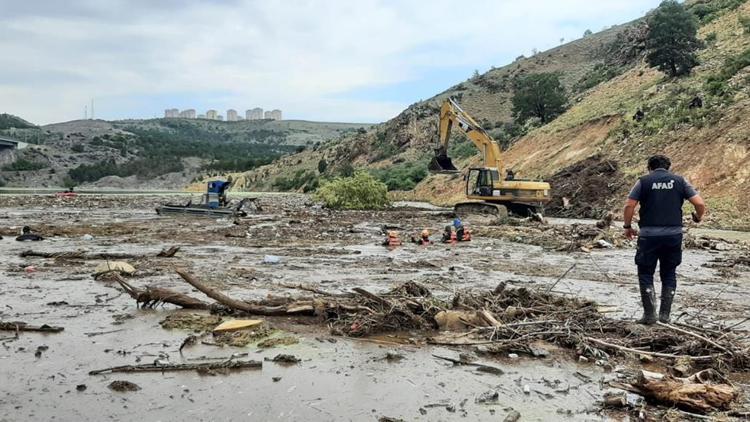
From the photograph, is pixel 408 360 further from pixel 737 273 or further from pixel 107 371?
pixel 737 273

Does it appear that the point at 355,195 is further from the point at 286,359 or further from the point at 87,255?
the point at 286,359

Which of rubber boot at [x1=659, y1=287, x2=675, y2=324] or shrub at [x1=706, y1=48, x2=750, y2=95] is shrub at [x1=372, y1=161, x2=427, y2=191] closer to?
shrub at [x1=706, y1=48, x2=750, y2=95]

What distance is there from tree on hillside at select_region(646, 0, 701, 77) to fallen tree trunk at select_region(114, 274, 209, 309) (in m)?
36.1

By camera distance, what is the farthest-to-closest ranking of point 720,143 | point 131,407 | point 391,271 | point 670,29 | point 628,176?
point 670,29
point 628,176
point 720,143
point 391,271
point 131,407

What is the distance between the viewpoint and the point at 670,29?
37094 mm

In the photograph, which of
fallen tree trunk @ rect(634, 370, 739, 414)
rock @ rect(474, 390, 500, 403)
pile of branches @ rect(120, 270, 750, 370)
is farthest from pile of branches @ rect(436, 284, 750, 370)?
rock @ rect(474, 390, 500, 403)

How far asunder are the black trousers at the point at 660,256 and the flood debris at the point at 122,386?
17.8 ft

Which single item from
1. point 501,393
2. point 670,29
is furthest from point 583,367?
point 670,29

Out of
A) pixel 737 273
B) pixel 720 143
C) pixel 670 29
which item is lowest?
pixel 737 273

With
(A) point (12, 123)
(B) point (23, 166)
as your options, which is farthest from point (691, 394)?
(A) point (12, 123)

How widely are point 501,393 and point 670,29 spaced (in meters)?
37.8

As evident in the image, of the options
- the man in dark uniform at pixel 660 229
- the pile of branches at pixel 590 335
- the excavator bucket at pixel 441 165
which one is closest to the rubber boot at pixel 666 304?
the man in dark uniform at pixel 660 229

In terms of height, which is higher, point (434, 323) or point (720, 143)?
point (720, 143)

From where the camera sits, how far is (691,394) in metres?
4.71
